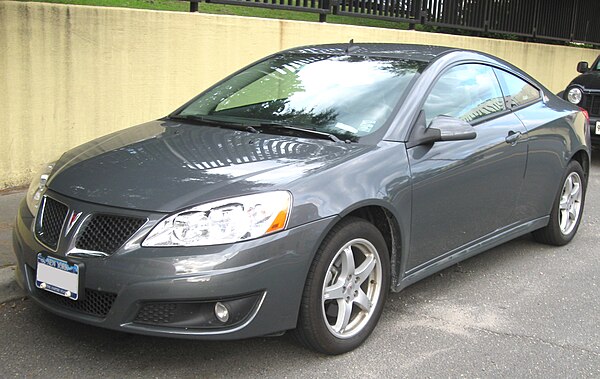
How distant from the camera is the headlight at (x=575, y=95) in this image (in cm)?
976

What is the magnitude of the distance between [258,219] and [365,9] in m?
7.30

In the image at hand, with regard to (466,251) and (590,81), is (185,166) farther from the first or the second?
(590,81)

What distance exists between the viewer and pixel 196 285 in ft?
9.66

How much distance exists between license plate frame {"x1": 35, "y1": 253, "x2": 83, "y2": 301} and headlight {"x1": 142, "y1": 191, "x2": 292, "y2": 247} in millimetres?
373

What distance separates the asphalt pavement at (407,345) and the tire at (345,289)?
5.0 inches

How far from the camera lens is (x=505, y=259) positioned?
5266mm

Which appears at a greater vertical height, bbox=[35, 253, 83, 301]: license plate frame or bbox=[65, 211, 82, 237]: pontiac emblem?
bbox=[65, 211, 82, 237]: pontiac emblem

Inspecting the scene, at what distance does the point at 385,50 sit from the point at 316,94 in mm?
777

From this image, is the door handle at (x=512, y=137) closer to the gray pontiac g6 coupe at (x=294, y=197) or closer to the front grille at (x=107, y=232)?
the gray pontiac g6 coupe at (x=294, y=197)

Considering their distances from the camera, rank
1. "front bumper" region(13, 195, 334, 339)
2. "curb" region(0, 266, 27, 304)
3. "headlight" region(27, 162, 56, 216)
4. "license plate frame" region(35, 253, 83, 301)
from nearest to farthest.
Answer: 1. "front bumper" region(13, 195, 334, 339)
2. "license plate frame" region(35, 253, 83, 301)
3. "headlight" region(27, 162, 56, 216)
4. "curb" region(0, 266, 27, 304)

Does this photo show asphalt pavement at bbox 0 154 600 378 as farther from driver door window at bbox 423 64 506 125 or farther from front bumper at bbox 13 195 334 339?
driver door window at bbox 423 64 506 125

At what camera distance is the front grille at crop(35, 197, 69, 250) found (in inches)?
129

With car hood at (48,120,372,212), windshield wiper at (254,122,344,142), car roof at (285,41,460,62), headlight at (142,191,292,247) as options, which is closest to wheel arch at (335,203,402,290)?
car hood at (48,120,372,212)

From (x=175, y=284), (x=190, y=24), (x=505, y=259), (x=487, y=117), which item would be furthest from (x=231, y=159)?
(x=190, y=24)
